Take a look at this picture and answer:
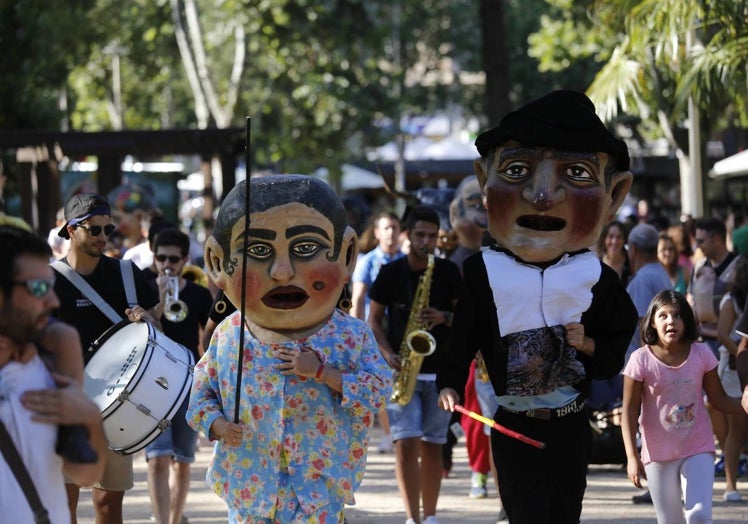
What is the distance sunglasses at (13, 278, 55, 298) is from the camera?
177 inches

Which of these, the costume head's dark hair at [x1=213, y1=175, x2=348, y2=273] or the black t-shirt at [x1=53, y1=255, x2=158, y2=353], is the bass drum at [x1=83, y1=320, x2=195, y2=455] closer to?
the black t-shirt at [x1=53, y1=255, x2=158, y2=353]

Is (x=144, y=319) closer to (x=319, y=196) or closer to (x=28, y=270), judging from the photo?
(x=319, y=196)

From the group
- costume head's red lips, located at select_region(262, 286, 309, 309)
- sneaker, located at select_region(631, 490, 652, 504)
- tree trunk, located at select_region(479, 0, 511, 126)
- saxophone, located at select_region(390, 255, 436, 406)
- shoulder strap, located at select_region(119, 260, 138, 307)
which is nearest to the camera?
costume head's red lips, located at select_region(262, 286, 309, 309)

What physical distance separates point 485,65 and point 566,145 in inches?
501

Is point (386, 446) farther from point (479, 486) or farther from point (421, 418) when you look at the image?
point (421, 418)

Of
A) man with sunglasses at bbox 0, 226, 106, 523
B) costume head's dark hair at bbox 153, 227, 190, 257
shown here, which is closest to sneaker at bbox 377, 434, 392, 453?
costume head's dark hair at bbox 153, 227, 190, 257

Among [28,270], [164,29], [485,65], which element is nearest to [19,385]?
[28,270]

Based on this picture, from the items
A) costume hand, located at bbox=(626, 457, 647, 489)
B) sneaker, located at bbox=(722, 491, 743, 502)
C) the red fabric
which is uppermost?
costume hand, located at bbox=(626, 457, 647, 489)

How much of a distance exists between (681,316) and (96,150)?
13.8 meters

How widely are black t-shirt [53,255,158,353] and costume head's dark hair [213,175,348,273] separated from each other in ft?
5.37

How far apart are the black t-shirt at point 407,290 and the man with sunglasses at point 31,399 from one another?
5.21m

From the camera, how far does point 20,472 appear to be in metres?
4.43

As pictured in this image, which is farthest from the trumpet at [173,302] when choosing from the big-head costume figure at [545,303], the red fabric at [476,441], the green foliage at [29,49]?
the green foliage at [29,49]

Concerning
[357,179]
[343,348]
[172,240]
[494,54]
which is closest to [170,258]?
[172,240]
